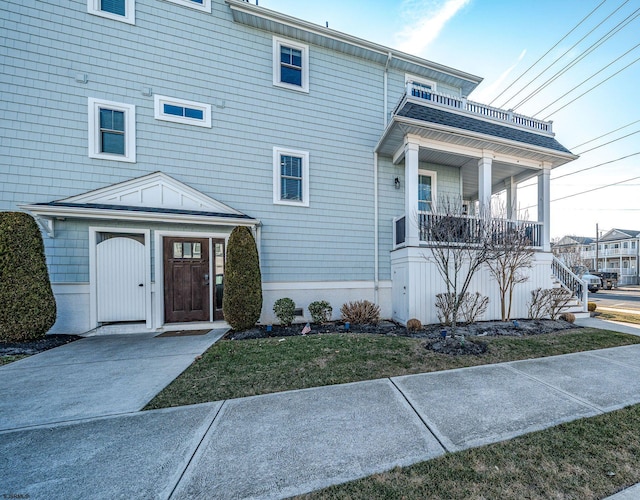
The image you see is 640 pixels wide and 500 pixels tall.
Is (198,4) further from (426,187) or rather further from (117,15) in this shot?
(426,187)

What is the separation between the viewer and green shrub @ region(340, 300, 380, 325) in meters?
6.72

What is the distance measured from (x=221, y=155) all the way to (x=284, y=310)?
4.30 m

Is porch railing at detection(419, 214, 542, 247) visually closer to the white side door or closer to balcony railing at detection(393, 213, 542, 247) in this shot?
balcony railing at detection(393, 213, 542, 247)

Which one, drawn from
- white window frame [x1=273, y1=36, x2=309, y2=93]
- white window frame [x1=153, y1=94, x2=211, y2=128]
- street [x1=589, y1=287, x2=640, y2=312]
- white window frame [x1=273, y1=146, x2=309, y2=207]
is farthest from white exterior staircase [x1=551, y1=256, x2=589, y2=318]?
white window frame [x1=153, y1=94, x2=211, y2=128]

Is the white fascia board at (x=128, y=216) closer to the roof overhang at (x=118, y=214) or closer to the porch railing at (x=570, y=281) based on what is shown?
the roof overhang at (x=118, y=214)

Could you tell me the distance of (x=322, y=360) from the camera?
399cm

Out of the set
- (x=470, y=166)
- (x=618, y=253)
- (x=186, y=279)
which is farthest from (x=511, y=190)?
(x=618, y=253)

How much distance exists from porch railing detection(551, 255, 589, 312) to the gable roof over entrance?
9585 millimetres

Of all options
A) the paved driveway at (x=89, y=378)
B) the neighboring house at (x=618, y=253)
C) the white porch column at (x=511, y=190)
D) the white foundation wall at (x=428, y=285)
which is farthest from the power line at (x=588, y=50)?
the neighboring house at (x=618, y=253)

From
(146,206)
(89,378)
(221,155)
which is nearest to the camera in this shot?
(89,378)

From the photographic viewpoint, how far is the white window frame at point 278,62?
6.99 m

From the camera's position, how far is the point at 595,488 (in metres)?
1.73

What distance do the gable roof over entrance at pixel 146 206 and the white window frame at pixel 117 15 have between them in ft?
12.2

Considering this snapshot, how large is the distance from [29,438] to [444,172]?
9965 mm
